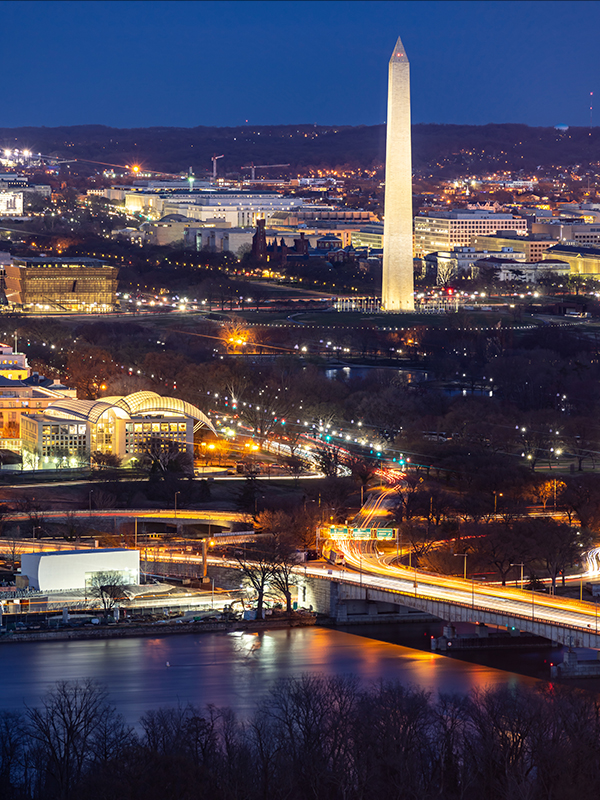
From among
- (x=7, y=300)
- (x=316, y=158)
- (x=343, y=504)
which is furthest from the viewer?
(x=316, y=158)

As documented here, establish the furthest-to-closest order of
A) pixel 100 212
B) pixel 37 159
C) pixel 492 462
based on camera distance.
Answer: pixel 37 159 < pixel 100 212 < pixel 492 462

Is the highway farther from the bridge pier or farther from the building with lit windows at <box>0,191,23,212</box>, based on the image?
the building with lit windows at <box>0,191,23,212</box>

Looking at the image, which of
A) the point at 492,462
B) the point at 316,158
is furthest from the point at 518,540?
the point at 316,158

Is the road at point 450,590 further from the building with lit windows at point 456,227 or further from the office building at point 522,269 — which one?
the building with lit windows at point 456,227

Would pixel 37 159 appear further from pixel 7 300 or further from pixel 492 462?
pixel 492 462

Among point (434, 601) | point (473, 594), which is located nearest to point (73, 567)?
point (434, 601)

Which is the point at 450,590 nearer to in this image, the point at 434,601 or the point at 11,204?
the point at 434,601

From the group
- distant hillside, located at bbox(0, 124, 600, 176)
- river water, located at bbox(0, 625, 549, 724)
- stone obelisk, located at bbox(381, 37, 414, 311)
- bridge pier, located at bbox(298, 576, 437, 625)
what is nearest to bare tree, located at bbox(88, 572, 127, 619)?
river water, located at bbox(0, 625, 549, 724)
